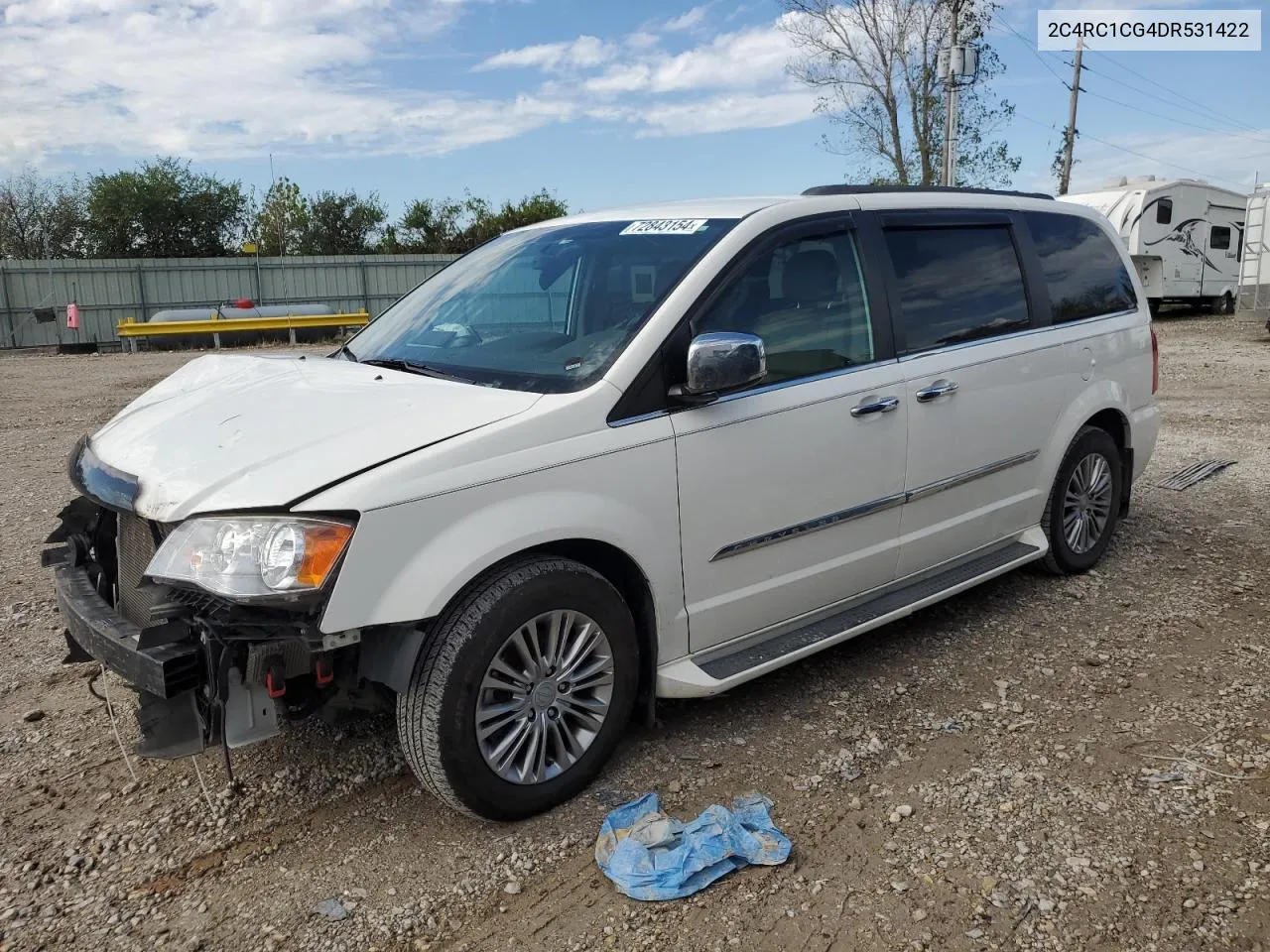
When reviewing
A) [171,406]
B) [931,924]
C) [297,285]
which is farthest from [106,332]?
[931,924]

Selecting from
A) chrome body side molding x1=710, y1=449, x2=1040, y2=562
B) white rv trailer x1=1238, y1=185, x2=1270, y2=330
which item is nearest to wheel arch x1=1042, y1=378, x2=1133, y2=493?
chrome body side molding x1=710, y1=449, x2=1040, y2=562

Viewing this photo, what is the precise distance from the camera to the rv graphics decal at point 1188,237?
Result: 73.2 feet

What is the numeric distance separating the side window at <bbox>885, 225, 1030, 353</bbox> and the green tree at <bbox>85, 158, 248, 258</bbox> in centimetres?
3865

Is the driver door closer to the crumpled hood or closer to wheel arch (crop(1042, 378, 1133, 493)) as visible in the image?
the crumpled hood

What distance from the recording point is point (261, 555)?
8.52 ft

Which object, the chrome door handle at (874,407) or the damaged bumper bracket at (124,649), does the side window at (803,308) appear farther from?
the damaged bumper bracket at (124,649)

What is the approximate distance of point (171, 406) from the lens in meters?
3.47

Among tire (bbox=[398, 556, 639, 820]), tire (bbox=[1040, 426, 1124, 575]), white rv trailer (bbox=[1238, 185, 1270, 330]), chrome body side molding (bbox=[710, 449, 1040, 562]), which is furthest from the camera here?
white rv trailer (bbox=[1238, 185, 1270, 330])

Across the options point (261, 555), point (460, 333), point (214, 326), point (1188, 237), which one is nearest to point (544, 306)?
point (460, 333)

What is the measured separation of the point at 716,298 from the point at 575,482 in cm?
87

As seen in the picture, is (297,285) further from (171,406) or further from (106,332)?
(171,406)

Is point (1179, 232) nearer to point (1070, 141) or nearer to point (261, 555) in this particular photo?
point (1070, 141)

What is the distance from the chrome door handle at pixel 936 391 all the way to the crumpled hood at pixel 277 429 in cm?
173

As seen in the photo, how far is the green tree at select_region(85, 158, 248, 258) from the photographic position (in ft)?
121
